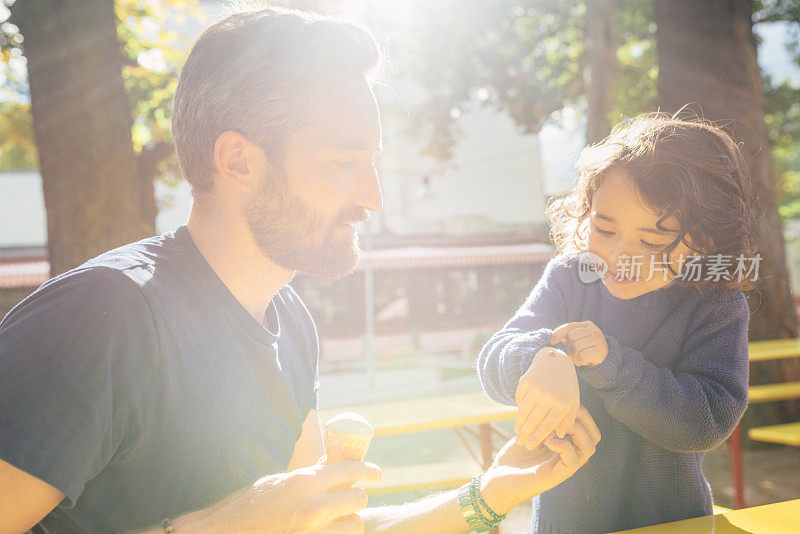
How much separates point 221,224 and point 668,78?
4.40 metres

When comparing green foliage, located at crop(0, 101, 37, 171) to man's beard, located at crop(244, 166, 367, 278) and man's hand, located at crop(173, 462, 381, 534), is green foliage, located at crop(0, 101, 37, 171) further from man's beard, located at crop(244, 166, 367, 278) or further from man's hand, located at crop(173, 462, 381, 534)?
man's hand, located at crop(173, 462, 381, 534)

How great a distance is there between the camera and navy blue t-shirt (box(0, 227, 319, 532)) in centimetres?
95

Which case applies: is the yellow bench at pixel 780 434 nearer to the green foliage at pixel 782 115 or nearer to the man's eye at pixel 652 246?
the man's eye at pixel 652 246

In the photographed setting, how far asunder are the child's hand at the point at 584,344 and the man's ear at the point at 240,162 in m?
0.84

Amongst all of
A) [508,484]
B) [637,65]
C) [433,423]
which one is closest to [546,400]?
[508,484]

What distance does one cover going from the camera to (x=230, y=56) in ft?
4.59

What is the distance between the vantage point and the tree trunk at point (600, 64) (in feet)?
24.2

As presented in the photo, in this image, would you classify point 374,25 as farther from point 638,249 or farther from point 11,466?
point 11,466

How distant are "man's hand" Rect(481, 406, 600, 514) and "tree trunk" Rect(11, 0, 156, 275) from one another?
3170 mm

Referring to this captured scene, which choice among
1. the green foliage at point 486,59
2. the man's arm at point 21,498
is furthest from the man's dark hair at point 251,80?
the green foliage at point 486,59

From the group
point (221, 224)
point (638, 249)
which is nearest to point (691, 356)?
point (638, 249)

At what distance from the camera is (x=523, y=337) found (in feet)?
4.64

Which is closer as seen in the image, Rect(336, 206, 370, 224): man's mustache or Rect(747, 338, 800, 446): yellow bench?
Rect(336, 206, 370, 224): man's mustache

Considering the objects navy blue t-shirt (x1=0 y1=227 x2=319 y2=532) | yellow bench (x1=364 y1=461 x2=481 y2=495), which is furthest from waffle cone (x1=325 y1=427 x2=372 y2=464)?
yellow bench (x1=364 y1=461 x2=481 y2=495)
